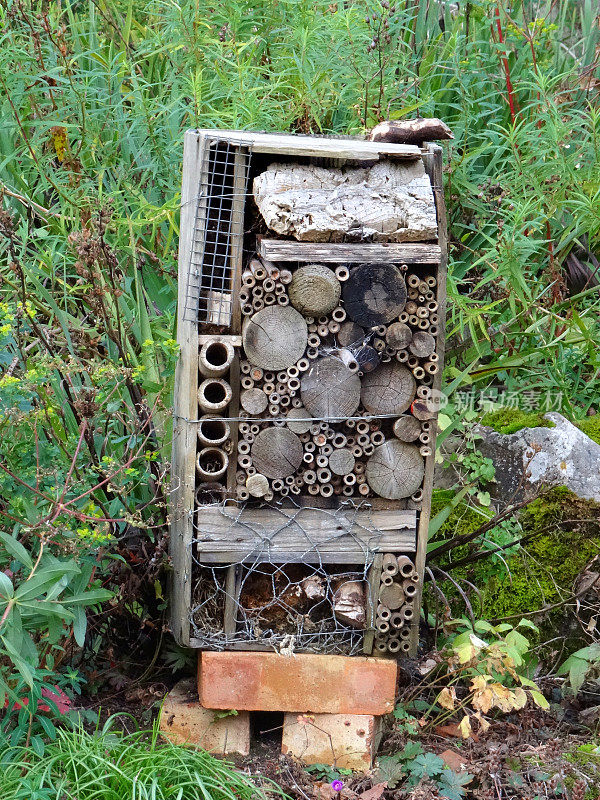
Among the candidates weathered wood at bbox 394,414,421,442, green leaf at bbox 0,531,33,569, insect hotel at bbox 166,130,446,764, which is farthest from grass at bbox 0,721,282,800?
weathered wood at bbox 394,414,421,442

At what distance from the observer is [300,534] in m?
2.96

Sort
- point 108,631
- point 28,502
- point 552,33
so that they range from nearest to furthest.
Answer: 1. point 28,502
2. point 108,631
3. point 552,33

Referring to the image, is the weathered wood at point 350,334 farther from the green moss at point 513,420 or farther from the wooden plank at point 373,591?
the green moss at point 513,420

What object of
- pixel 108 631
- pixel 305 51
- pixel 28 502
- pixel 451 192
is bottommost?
pixel 108 631

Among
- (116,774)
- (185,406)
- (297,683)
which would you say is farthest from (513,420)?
(116,774)

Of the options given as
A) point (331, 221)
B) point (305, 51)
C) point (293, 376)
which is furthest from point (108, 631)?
point (305, 51)

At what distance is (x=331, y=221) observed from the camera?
107 inches

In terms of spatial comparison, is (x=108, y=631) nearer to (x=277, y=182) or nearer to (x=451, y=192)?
(x=277, y=182)

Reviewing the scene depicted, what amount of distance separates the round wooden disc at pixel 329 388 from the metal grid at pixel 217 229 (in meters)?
0.32

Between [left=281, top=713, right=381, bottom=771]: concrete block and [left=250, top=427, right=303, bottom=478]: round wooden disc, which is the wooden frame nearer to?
[left=250, top=427, right=303, bottom=478]: round wooden disc

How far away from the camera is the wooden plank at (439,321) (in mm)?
2820

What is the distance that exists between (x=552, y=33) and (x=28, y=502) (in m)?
4.44

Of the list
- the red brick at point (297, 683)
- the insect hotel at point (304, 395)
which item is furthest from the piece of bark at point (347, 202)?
the red brick at point (297, 683)

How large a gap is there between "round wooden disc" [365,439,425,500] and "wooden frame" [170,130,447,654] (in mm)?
45
